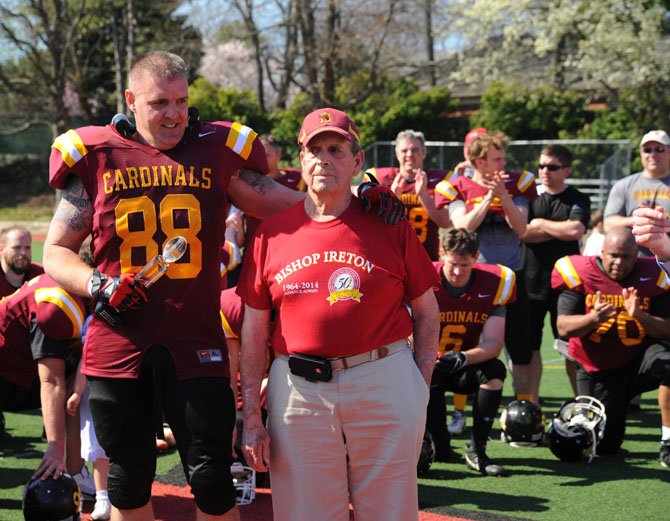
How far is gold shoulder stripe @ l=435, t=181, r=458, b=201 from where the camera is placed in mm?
7047

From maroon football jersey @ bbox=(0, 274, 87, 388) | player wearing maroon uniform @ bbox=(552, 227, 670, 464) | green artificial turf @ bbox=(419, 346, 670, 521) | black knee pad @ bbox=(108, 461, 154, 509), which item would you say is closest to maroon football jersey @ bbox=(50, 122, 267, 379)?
black knee pad @ bbox=(108, 461, 154, 509)

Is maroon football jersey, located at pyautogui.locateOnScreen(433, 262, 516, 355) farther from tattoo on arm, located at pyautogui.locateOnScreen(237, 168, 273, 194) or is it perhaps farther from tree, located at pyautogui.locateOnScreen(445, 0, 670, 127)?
tree, located at pyautogui.locateOnScreen(445, 0, 670, 127)

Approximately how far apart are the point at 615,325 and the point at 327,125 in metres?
3.58

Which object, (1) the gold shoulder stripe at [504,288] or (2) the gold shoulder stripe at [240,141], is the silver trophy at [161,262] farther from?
(1) the gold shoulder stripe at [504,288]

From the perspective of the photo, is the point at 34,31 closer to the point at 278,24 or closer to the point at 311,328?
the point at 278,24

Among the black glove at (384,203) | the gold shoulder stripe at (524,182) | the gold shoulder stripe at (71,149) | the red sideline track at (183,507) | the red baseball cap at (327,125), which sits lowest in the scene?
the red sideline track at (183,507)

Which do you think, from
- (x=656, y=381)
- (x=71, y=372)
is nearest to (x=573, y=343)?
(x=656, y=381)

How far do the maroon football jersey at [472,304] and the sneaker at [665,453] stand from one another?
Result: 1325 mm

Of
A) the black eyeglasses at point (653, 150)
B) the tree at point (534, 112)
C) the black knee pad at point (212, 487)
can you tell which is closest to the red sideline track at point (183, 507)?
the black knee pad at point (212, 487)

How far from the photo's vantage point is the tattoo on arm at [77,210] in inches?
138

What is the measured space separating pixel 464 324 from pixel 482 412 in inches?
24.7

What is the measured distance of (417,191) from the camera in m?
6.99

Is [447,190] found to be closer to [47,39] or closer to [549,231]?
[549,231]

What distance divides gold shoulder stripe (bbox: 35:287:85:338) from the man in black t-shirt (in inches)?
146
